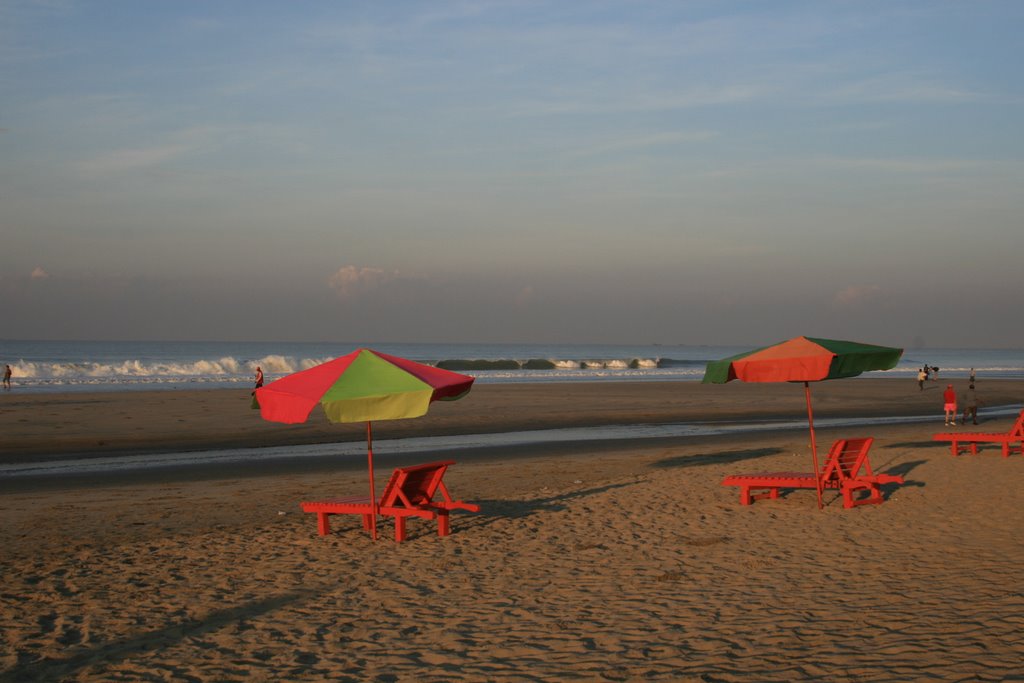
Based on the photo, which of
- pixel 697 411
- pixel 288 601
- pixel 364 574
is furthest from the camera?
pixel 697 411

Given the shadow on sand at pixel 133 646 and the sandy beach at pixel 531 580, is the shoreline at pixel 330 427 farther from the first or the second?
the shadow on sand at pixel 133 646

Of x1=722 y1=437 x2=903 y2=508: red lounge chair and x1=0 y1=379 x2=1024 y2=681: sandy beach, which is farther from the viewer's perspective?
x1=722 y1=437 x2=903 y2=508: red lounge chair

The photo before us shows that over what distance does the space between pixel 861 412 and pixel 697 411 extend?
5946mm

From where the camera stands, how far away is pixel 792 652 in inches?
244

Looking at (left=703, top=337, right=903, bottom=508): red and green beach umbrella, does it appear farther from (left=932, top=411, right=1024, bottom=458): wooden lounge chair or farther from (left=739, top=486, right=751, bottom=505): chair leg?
(left=932, top=411, right=1024, bottom=458): wooden lounge chair

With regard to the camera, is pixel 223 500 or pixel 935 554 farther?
pixel 223 500

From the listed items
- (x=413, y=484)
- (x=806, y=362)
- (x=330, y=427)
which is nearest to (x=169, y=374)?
(x=330, y=427)

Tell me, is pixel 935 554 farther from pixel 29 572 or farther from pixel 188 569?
pixel 29 572

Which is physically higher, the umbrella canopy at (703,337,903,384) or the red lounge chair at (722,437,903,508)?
the umbrella canopy at (703,337,903,384)

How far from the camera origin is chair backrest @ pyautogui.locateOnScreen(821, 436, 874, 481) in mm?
11930

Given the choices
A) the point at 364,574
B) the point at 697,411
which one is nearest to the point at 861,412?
the point at 697,411

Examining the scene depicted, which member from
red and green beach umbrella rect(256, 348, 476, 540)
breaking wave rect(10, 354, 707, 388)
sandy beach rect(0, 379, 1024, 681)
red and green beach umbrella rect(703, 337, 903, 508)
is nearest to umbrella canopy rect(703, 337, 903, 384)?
red and green beach umbrella rect(703, 337, 903, 508)

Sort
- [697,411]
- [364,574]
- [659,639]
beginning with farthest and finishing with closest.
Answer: [697,411] → [364,574] → [659,639]

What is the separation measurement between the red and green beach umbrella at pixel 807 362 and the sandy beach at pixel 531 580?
1695mm
